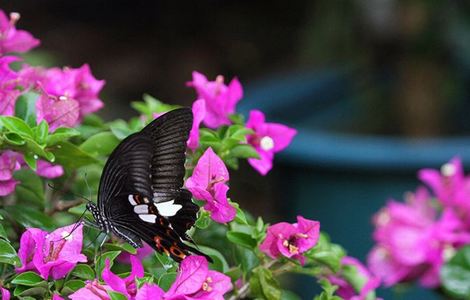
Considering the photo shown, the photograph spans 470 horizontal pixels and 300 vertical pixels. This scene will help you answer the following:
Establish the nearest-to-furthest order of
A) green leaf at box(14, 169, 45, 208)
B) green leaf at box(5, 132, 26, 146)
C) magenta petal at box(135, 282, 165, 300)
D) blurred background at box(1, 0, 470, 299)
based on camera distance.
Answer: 1. magenta petal at box(135, 282, 165, 300)
2. green leaf at box(5, 132, 26, 146)
3. green leaf at box(14, 169, 45, 208)
4. blurred background at box(1, 0, 470, 299)

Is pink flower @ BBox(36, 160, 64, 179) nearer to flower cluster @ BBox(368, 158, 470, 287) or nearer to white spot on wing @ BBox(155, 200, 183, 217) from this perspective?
white spot on wing @ BBox(155, 200, 183, 217)

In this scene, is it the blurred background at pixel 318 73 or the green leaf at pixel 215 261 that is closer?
the green leaf at pixel 215 261

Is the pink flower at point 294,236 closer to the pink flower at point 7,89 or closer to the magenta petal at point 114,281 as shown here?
the magenta petal at point 114,281

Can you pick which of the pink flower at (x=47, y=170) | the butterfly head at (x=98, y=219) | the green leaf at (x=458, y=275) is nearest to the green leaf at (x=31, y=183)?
the pink flower at (x=47, y=170)

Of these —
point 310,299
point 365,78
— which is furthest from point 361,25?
point 310,299

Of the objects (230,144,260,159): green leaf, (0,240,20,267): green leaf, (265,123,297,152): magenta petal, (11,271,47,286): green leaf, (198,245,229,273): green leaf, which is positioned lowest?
(11,271,47,286): green leaf

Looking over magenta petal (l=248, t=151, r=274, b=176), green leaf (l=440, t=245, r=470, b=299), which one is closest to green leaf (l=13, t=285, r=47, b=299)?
magenta petal (l=248, t=151, r=274, b=176)

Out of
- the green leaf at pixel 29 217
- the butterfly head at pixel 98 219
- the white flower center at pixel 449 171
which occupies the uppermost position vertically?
the white flower center at pixel 449 171
